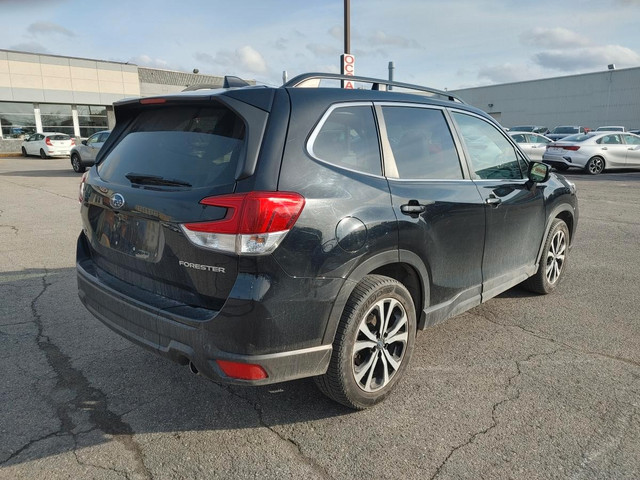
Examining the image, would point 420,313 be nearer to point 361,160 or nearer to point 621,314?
point 361,160

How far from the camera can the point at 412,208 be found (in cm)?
306

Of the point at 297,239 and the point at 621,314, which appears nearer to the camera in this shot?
the point at 297,239

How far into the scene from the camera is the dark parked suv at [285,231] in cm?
243

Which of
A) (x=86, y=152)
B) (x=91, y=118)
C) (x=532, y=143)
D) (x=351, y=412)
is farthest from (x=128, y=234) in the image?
(x=91, y=118)

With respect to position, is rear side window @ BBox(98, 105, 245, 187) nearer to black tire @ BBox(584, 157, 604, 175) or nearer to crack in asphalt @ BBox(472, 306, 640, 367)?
crack in asphalt @ BBox(472, 306, 640, 367)

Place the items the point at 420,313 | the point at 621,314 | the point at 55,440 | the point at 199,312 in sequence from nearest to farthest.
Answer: the point at 199,312 → the point at 55,440 → the point at 420,313 → the point at 621,314

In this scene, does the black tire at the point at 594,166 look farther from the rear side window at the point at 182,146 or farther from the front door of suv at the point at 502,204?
the rear side window at the point at 182,146

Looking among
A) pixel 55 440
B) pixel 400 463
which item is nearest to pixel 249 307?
pixel 400 463

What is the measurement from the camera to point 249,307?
238 centimetres

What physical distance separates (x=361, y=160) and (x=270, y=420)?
1.59 metres

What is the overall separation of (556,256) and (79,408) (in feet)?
14.4

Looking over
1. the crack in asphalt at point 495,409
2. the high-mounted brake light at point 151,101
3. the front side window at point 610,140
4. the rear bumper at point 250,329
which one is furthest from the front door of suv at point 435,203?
the front side window at point 610,140

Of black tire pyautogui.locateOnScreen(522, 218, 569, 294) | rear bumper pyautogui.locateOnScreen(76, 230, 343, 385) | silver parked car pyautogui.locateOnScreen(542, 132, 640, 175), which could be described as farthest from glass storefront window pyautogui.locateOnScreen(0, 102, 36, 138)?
rear bumper pyautogui.locateOnScreen(76, 230, 343, 385)

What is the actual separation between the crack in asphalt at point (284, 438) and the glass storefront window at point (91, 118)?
124ft
